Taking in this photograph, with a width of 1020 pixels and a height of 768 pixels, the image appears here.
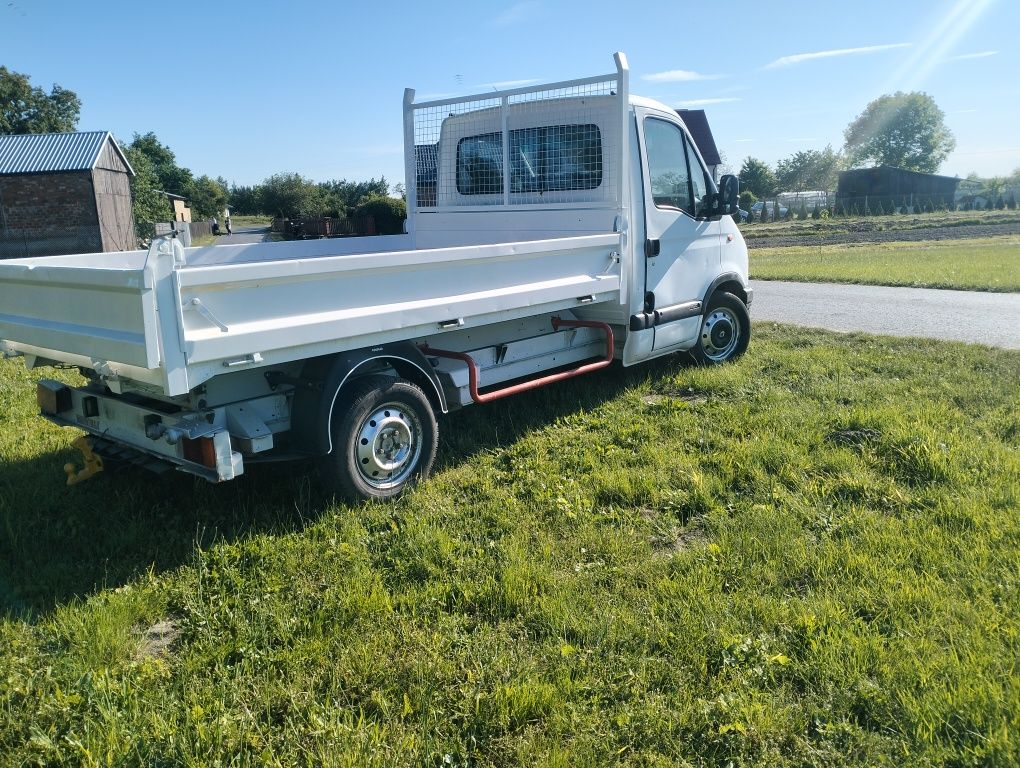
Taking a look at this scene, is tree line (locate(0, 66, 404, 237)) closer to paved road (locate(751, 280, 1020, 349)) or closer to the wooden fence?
the wooden fence

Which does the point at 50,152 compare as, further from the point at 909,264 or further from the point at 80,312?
the point at 80,312

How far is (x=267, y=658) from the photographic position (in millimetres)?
3242

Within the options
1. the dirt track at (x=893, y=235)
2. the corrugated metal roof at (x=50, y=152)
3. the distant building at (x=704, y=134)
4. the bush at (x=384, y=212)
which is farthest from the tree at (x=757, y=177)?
the corrugated metal roof at (x=50, y=152)

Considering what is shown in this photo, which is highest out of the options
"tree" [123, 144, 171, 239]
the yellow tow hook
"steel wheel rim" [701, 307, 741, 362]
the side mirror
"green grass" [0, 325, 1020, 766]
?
"tree" [123, 144, 171, 239]

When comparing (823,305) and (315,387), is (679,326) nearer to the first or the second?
(315,387)

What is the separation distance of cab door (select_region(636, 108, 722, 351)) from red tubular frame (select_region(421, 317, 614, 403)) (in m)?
0.51

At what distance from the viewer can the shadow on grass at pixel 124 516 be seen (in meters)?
3.92

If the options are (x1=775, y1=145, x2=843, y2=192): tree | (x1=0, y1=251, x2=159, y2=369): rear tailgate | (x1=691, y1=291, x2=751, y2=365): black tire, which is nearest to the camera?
(x1=0, y1=251, x2=159, y2=369): rear tailgate

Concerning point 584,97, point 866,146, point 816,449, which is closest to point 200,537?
point 816,449

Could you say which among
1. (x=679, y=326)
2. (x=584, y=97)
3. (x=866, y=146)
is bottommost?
(x=679, y=326)

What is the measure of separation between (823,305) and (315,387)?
1007 cm

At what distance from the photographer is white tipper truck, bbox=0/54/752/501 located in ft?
12.8

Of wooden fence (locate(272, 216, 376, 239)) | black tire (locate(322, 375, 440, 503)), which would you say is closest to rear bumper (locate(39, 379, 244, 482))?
black tire (locate(322, 375, 440, 503))

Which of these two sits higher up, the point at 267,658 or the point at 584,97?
the point at 584,97
